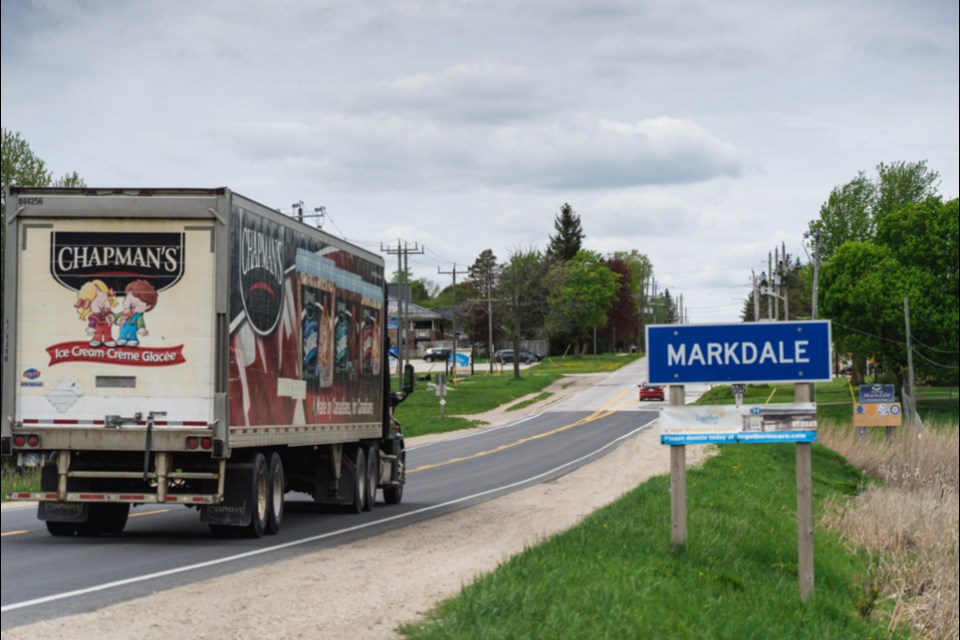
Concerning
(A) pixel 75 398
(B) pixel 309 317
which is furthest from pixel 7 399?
(B) pixel 309 317

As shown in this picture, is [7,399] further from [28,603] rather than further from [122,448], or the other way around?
[28,603]

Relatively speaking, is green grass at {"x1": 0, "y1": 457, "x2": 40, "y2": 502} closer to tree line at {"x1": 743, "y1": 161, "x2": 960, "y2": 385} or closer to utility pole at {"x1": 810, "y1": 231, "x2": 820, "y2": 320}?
utility pole at {"x1": 810, "y1": 231, "x2": 820, "y2": 320}

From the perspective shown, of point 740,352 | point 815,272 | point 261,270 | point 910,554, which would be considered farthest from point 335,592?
point 815,272

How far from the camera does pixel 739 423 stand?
1229 cm

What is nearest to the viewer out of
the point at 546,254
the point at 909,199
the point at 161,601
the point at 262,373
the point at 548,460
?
the point at 161,601

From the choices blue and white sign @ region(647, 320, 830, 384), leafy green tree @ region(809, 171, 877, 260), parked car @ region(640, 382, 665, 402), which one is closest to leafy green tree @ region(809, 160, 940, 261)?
leafy green tree @ region(809, 171, 877, 260)

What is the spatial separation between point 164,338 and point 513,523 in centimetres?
663

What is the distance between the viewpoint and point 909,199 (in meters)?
97.2

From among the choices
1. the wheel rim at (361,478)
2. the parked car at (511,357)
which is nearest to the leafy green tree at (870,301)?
the parked car at (511,357)

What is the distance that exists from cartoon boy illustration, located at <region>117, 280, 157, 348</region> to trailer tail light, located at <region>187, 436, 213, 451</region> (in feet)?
4.39

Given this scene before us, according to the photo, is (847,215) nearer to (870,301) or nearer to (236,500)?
(870,301)

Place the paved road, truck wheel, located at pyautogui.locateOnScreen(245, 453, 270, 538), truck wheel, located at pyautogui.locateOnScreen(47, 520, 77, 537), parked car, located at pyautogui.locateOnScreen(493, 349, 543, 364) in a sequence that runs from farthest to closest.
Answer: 1. parked car, located at pyautogui.locateOnScreen(493, 349, 543, 364)
2. truck wheel, located at pyautogui.locateOnScreen(47, 520, 77, 537)
3. truck wheel, located at pyautogui.locateOnScreen(245, 453, 270, 538)
4. the paved road

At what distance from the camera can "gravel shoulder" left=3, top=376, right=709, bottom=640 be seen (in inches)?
386

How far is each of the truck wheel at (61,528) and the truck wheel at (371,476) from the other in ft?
19.7
